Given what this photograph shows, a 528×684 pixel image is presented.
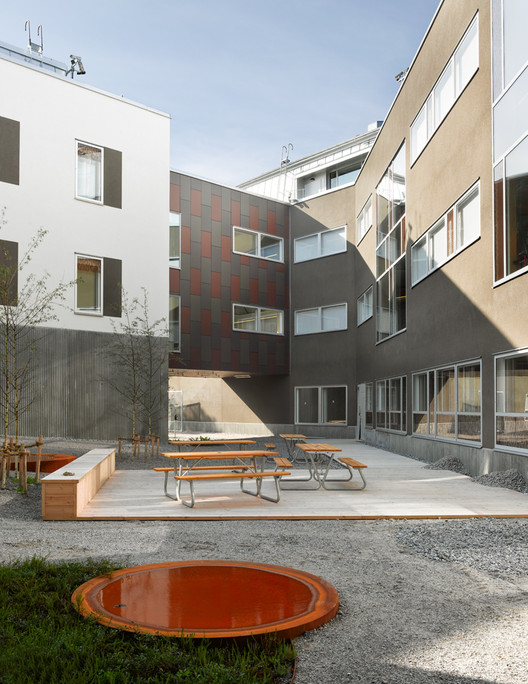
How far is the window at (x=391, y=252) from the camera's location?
709 inches

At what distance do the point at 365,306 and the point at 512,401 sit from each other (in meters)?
13.1

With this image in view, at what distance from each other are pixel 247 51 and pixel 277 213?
10709 mm

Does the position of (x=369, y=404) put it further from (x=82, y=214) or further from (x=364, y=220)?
(x=82, y=214)

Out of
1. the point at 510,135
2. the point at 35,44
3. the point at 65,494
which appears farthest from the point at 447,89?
the point at 35,44

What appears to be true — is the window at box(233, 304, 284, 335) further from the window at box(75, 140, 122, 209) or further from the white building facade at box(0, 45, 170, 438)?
the window at box(75, 140, 122, 209)

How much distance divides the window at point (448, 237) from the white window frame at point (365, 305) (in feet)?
17.3

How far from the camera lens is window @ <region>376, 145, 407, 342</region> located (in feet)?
59.1

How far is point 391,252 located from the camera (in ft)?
63.0

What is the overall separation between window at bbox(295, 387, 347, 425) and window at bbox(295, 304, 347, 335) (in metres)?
2.35

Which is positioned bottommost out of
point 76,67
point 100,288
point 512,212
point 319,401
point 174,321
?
point 319,401

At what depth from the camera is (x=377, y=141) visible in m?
21.3

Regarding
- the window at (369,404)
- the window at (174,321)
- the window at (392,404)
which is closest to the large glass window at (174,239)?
the window at (174,321)

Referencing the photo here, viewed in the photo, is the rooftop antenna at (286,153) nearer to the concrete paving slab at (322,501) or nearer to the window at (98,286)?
the window at (98,286)

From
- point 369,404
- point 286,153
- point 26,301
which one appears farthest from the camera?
point 286,153
